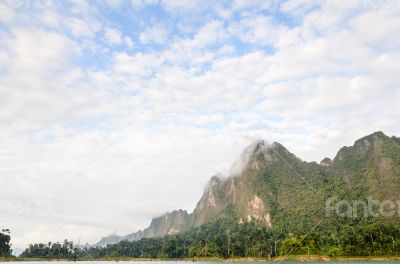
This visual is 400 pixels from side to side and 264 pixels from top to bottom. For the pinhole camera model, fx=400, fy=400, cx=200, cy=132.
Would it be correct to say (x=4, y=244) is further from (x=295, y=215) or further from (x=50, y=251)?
(x=295, y=215)

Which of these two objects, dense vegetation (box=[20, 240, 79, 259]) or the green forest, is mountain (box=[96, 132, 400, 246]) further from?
dense vegetation (box=[20, 240, 79, 259])

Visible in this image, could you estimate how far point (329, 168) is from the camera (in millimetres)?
103000

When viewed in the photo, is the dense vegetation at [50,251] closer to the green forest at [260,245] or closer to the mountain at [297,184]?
the green forest at [260,245]

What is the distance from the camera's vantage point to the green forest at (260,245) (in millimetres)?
54875

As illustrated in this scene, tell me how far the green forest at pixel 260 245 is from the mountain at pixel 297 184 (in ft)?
22.7

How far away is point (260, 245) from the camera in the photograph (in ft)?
226

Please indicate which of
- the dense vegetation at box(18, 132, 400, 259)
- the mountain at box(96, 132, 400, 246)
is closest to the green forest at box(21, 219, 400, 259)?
the dense vegetation at box(18, 132, 400, 259)

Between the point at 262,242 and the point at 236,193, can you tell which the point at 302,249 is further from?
the point at 236,193

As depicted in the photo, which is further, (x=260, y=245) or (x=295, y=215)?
(x=295, y=215)

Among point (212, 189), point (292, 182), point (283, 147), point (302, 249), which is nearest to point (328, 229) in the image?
point (302, 249)

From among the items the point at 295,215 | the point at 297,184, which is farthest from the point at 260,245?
the point at 297,184

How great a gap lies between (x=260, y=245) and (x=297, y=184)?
147 feet

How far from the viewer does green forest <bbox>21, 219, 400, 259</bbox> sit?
180ft

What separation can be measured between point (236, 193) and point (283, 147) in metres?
23.2
